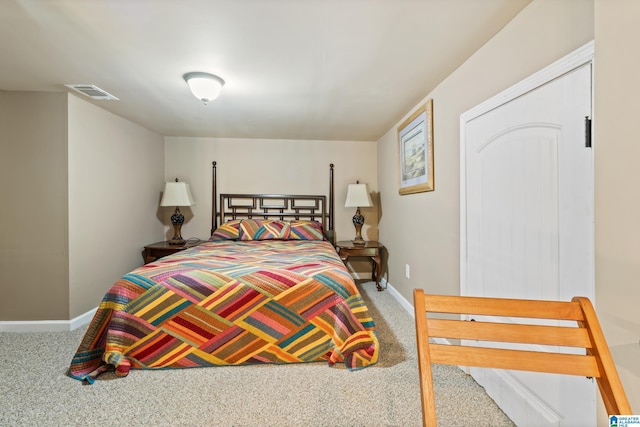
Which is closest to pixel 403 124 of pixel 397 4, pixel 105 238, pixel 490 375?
pixel 397 4

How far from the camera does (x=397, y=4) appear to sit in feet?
4.39

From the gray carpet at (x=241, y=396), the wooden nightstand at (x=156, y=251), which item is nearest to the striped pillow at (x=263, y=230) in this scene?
the wooden nightstand at (x=156, y=251)

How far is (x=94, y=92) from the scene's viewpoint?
2.37 m

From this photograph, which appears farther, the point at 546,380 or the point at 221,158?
the point at 221,158

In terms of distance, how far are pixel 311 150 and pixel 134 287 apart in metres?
2.86

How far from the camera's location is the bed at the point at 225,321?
178 centimetres

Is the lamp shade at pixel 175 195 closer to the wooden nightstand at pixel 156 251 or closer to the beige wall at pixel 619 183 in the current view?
the wooden nightstand at pixel 156 251

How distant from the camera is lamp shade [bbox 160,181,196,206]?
3557 millimetres

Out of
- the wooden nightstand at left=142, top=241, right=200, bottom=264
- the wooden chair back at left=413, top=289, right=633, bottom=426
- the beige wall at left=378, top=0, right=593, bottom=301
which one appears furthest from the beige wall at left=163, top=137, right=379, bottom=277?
the wooden chair back at left=413, top=289, right=633, bottom=426

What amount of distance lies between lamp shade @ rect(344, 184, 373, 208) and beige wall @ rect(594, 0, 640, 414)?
2.86 metres

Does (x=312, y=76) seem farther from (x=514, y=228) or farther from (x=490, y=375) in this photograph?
(x=490, y=375)

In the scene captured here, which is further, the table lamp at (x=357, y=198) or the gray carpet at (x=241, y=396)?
the table lamp at (x=357, y=198)

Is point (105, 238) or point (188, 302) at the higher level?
point (105, 238)

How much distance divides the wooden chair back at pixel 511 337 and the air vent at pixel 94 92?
9.60 feet
